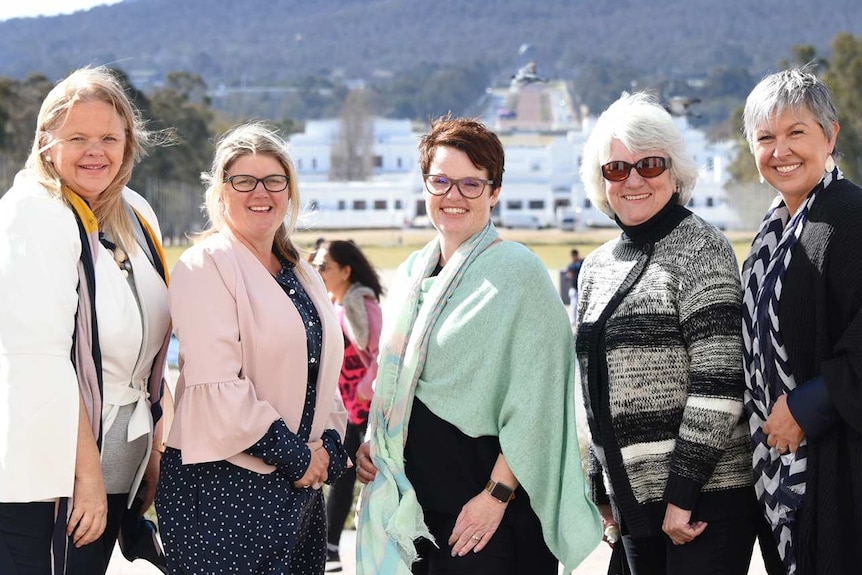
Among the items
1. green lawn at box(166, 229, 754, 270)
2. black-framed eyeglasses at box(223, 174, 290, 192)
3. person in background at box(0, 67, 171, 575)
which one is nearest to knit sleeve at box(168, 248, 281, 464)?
person in background at box(0, 67, 171, 575)

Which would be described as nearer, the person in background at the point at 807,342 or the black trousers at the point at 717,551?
the person in background at the point at 807,342

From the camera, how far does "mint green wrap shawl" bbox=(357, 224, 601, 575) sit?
9.48 ft

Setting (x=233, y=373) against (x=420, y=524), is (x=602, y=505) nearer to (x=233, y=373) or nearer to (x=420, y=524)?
(x=420, y=524)

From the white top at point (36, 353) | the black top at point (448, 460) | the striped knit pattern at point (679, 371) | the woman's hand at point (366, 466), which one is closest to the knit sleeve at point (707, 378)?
the striped knit pattern at point (679, 371)

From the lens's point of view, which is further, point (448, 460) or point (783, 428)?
point (448, 460)

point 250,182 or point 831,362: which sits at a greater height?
point 250,182

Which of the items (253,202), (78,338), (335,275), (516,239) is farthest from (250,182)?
(516,239)

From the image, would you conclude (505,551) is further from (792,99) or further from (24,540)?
(792,99)

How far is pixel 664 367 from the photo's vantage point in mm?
2906

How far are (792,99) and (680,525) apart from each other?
112cm

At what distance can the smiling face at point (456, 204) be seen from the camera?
2.98 m

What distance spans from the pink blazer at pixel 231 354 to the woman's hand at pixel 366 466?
0.16 m

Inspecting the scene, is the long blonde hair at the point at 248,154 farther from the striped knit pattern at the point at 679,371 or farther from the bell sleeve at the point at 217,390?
the striped knit pattern at the point at 679,371

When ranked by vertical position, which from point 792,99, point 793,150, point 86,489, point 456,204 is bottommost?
point 86,489
